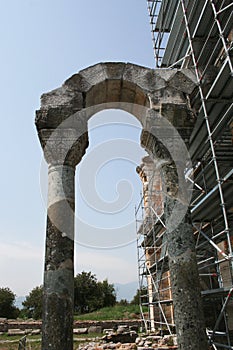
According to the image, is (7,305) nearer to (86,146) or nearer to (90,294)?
(90,294)

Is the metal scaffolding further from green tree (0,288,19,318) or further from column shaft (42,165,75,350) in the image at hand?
green tree (0,288,19,318)

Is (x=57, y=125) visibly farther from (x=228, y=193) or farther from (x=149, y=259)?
(x=149, y=259)

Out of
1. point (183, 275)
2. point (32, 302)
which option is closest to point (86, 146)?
point (183, 275)

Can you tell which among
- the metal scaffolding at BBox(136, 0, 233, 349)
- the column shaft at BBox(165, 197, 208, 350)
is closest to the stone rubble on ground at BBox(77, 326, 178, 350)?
the metal scaffolding at BBox(136, 0, 233, 349)

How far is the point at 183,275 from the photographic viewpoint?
13.1 ft

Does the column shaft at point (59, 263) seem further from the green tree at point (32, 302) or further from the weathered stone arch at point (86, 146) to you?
the green tree at point (32, 302)

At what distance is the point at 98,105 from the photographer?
5.53 m

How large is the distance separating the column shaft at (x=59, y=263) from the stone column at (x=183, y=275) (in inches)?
51.2

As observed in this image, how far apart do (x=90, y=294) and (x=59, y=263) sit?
41533 millimetres

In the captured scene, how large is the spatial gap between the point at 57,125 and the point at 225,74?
10.7 feet

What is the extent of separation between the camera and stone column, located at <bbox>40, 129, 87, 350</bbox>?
12.2ft

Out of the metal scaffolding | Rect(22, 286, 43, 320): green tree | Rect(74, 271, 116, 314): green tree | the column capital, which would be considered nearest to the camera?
the column capital

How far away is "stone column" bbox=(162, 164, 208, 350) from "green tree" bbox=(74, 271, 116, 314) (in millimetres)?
39232

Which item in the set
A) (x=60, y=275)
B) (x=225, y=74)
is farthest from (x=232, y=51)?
(x=60, y=275)
